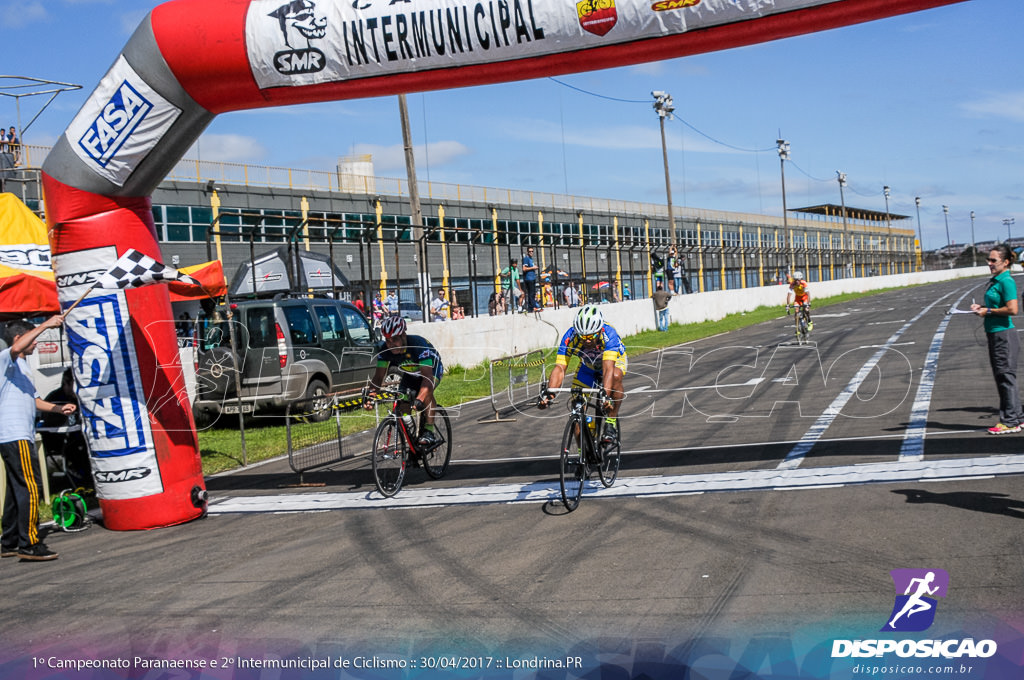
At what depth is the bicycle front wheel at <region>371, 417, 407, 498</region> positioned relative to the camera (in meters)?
9.25

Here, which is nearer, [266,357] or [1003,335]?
[1003,335]

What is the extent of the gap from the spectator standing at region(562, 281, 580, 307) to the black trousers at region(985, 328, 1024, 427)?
19267mm

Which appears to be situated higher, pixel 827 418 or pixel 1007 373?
pixel 1007 373

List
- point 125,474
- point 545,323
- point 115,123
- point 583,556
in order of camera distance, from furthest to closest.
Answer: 1. point 545,323
2. point 125,474
3. point 115,123
4. point 583,556

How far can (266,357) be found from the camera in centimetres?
1460

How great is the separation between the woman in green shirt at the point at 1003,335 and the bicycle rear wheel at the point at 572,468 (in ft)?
14.7

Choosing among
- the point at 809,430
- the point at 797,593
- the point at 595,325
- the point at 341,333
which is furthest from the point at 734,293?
the point at 797,593

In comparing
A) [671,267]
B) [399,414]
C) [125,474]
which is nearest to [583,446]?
[399,414]

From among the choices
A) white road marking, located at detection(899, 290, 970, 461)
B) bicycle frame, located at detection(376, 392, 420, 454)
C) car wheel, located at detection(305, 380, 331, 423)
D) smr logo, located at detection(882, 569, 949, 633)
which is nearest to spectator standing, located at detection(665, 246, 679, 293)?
white road marking, located at detection(899, 290, 970, 461)

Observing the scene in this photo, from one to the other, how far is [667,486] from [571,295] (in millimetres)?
20627

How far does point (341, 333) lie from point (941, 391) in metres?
9.52

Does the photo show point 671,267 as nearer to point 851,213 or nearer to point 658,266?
point 658,266

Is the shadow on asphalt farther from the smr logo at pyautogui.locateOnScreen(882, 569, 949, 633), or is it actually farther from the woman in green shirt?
the smr logo at pyautogui.locateOnScreen(882, 569, 949, 633)

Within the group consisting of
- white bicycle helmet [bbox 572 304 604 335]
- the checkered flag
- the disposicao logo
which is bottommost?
the disposicao logo
